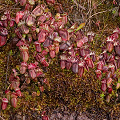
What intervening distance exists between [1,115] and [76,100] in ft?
2.81

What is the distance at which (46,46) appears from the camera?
2039mm

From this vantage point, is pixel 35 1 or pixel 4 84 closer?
Answer: pixel 4 84

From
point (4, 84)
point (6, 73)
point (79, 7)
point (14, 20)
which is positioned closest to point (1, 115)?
point (4, 84)

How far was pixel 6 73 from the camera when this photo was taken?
1974 millimetres

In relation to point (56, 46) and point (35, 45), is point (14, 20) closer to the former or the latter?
point (35, 45)

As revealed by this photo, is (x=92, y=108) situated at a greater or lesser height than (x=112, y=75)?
lesser

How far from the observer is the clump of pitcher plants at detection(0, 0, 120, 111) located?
1.95m

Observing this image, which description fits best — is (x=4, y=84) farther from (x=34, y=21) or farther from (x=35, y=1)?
(x=35, y=1)

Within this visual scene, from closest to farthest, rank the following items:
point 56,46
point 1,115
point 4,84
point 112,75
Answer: point 1,115, point 4,84, point 56,46, point 112,75

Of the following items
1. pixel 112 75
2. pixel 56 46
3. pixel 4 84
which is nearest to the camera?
pixel 4 84

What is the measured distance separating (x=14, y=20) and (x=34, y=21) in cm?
23

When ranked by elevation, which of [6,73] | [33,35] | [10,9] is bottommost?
[6,73]

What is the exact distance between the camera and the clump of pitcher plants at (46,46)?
76.6 inches

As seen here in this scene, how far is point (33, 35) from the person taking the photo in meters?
2.02
